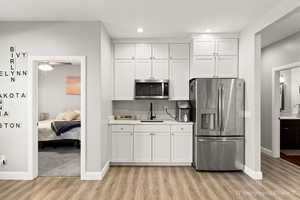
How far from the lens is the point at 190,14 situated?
11.1ft

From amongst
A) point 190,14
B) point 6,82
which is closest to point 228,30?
point 190,14

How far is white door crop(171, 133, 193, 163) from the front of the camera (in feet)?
13.9

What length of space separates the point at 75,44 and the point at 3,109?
1693 mm

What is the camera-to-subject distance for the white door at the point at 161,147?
4238mm

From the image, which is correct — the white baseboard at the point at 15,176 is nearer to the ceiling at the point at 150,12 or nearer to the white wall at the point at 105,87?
the white wall at the point at 105,87

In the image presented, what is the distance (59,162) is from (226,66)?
13.4 ft

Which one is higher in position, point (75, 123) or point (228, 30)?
point (228, 30)

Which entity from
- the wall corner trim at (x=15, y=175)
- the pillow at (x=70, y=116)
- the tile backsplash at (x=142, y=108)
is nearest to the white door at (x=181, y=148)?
the tile backsplash at (x=142, y=108)

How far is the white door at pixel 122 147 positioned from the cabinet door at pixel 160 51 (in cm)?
180

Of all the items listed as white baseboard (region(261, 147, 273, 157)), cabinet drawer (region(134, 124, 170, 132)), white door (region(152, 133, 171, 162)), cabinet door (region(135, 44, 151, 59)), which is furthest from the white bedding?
white baseboard (region(261, 147, 273, 157))

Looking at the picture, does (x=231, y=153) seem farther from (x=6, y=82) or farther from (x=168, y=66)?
(x=6, y=82)

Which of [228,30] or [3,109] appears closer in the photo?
[3,109]

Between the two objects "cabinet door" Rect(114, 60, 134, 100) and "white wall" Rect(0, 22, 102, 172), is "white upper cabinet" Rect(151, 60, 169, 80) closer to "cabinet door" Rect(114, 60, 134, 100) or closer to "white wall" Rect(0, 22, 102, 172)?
"cabinet door" Rect(114, 60, 134, 100)

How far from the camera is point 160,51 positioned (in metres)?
4.57
